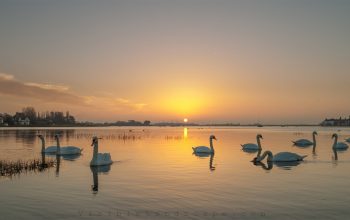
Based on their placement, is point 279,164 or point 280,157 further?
point 280,157

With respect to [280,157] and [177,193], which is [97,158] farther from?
[280,157]

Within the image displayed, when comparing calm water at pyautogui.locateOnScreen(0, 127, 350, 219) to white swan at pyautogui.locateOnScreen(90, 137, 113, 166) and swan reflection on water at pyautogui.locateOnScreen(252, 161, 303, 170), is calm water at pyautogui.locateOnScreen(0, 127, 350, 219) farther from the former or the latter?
white swan at pyautogui.locateOnScreen(90, 137, 113, 166)

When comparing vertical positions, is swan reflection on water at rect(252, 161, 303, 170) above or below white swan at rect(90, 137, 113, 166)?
below

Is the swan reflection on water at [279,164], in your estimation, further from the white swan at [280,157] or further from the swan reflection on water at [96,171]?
the swan reflection on water at [96,171]

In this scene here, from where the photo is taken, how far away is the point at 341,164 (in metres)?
29.6

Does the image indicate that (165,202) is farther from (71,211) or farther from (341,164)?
(341,164)

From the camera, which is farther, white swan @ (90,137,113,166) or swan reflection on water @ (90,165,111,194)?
white swan @ (90,137,113,166)

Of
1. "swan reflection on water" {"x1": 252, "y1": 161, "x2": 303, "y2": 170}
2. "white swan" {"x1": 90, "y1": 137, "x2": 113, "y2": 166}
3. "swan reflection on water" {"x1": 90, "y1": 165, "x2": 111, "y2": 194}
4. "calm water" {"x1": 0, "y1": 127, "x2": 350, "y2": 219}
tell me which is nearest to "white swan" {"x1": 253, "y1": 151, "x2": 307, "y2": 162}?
"swan reflection on water" {"x1": 252, "y1": 161, "x2": 303, "y2": 170}

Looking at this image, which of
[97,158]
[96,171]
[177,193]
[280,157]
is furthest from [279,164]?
[177,193]

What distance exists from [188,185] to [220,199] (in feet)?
12.1

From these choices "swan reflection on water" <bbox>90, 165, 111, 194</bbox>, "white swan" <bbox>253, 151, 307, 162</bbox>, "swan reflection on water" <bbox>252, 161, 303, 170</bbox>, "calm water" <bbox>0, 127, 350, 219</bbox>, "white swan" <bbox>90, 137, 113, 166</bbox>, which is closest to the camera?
"calm water" <bbox>0, 127, 350, 219</bbox>

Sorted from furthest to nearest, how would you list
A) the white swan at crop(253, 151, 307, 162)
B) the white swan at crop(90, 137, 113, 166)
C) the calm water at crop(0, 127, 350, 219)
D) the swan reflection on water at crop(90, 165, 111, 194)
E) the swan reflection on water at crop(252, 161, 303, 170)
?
the white swan at crop(253, 151, 307, 162) → the swan reflection on water at crop(252, 161, 303, 170) → the white swan at crop(90, 137, 113, 166) → the swan reflection on water at crop(90, 165, 111, 194) → the calm water at crop(0, 127, 350, 219)

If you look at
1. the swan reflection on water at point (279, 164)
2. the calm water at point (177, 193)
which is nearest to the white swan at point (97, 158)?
the calm water at point (177, 193)

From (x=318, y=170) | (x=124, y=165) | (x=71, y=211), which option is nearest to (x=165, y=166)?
(x=124, y=165)
